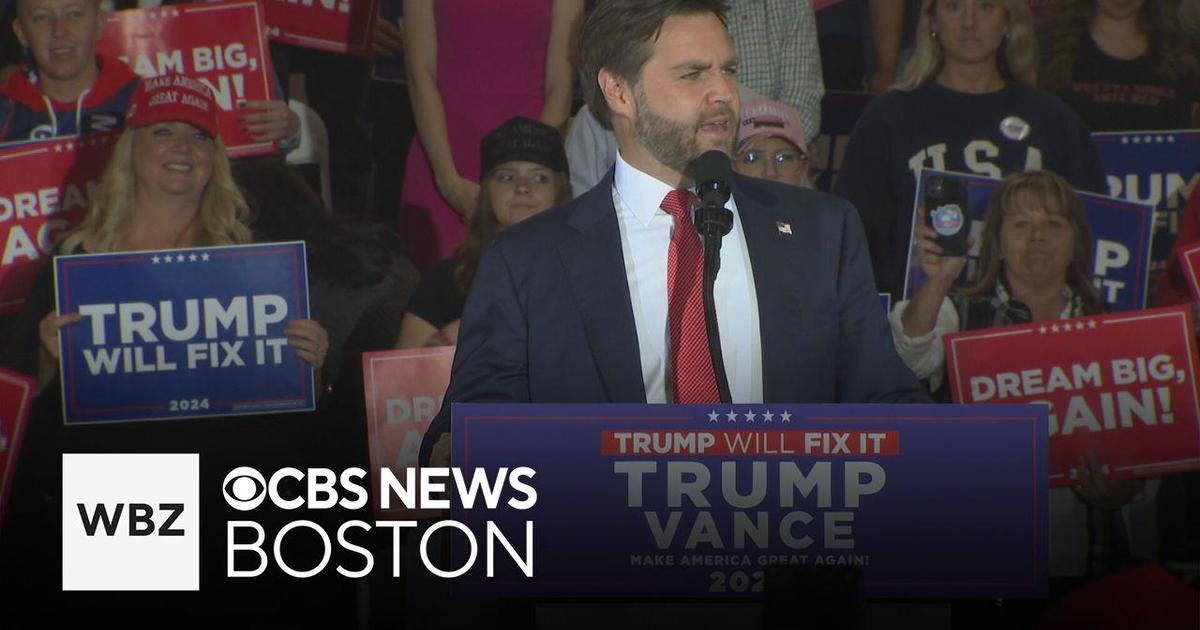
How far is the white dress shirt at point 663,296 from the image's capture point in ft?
9.20

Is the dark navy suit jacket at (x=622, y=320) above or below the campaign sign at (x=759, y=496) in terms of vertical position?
above

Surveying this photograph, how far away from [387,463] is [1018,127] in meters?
2.33

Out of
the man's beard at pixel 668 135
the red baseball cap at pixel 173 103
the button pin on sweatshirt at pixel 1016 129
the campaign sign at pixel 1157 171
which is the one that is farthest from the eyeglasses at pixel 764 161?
the man's beard at pixel 668 135

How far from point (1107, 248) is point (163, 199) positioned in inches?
121

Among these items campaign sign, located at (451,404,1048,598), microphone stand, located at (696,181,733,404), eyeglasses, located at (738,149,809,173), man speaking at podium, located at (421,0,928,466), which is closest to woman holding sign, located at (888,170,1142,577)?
eyeglasses, located at (738,149,809,173)

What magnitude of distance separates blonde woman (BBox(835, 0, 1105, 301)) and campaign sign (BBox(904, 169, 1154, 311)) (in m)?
0.05

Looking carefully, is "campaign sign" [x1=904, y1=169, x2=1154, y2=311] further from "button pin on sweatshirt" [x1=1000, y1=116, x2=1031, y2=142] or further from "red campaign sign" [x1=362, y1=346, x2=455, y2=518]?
"red campaign sign" [x1=362, y1=346, x2=455, y2=518]

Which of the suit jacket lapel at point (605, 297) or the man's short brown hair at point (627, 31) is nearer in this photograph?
the suit jacket lapel at point (605, 297)

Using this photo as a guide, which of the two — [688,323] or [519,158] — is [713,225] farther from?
[519,158]

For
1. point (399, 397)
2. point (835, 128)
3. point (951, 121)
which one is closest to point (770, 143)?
point (835, 128)

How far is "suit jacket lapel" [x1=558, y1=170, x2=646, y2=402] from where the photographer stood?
277cm

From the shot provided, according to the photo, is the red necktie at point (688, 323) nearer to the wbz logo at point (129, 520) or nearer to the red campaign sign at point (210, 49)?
the wbz logo at point (129, 520)

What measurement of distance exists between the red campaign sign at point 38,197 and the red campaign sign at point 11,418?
230 millimetres

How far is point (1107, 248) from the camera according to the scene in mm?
4977
